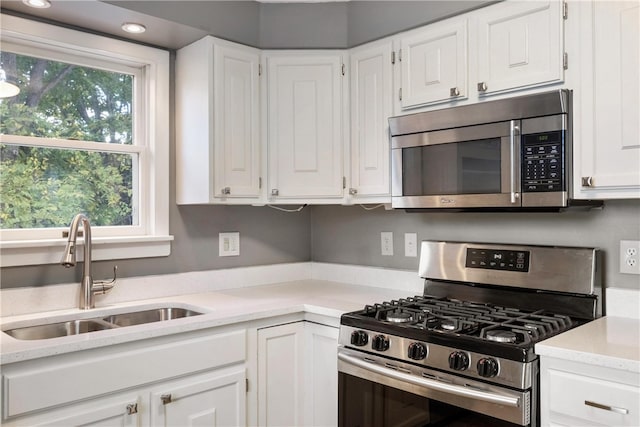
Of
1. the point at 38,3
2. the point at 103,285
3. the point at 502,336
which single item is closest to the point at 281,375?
the point at 103,285

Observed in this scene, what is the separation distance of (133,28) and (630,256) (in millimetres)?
2188

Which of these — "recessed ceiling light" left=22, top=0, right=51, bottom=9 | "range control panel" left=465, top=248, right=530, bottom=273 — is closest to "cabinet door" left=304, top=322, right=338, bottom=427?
"range control panel" left=465, top=248, right=530, bottom=273

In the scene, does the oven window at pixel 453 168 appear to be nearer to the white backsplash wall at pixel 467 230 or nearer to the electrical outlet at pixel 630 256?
the white backsplash wall at pixel 467 230

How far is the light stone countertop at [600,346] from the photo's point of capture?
134 centimetres

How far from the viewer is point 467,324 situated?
172 centimetres

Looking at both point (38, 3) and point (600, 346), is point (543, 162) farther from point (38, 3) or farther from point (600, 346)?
point (38, 3)

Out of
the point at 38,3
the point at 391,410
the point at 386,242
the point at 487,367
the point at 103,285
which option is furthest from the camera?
the point at 386,242

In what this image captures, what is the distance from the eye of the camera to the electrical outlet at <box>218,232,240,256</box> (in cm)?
264

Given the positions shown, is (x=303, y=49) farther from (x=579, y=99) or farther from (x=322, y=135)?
(x=579, y=99)

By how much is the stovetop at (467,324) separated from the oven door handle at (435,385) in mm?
121

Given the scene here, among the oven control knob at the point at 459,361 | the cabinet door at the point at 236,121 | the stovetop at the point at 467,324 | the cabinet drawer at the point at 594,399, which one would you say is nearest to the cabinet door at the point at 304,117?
the cabinet door at the point at 236,121

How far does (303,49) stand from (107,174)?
1104mm

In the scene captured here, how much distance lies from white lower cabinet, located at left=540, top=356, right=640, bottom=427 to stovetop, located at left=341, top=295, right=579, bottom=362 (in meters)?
0.10

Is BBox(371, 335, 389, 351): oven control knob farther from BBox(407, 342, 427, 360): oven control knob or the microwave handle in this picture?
the microwave handle
